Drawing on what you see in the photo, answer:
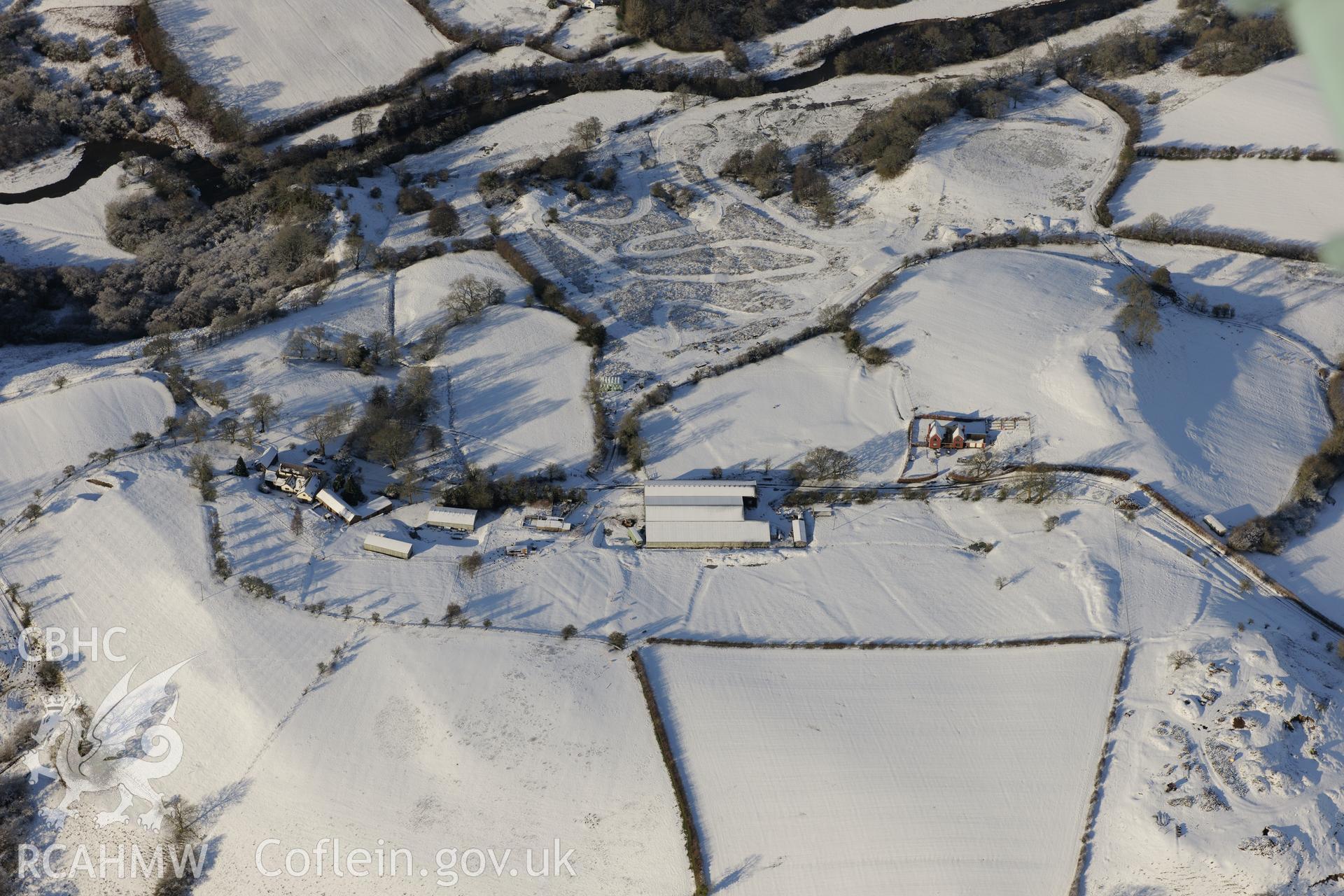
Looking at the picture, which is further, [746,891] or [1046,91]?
[1046,91]

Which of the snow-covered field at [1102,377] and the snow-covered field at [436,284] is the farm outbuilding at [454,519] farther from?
the snow-covered field at [1102,377]

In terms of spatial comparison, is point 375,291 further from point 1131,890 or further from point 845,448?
point 1131,890

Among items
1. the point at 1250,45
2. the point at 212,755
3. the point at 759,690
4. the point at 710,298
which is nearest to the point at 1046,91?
the point at 1250,45

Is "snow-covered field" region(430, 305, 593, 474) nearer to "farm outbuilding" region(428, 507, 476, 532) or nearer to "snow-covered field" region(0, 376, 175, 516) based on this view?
"farm outbuilding" region(428, 507, 476, 532)

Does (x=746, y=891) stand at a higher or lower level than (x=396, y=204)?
lower

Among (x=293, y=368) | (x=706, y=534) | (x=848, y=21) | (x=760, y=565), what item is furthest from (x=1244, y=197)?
(x=293, y=368)

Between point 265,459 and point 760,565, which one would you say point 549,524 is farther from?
point 265,459

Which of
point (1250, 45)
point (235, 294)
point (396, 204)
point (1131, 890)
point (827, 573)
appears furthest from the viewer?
point (1250, 45)
